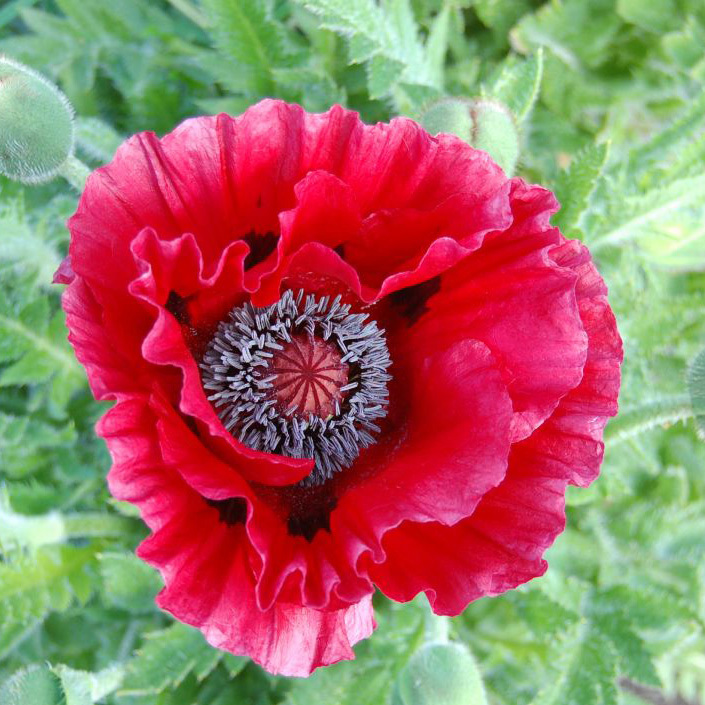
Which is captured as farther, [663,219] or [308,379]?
[663,219]

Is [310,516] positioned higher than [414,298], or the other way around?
[414,298]

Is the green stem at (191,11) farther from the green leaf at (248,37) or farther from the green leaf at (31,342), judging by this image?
the green leaf at (31,342)

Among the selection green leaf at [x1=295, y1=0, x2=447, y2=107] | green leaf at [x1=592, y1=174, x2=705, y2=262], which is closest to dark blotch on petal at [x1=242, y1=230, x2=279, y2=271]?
green leaf at [x1=295, y1=0, x2=447, y2=107]

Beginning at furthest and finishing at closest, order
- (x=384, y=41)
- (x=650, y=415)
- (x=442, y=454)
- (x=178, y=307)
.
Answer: (x=384, y=41) → (x=650, y=415) → (x=178, y=307) → (x=442, y=454)

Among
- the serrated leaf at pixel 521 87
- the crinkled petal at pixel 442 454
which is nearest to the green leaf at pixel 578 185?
the serrated leaf at pixel 521 87

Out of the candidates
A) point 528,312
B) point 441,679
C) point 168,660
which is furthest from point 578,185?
point 168,660

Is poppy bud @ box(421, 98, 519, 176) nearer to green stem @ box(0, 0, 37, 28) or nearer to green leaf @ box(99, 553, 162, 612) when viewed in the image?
green leaf @ box(99, 553, 162, 612)

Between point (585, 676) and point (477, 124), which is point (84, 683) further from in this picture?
point (477, 124)
